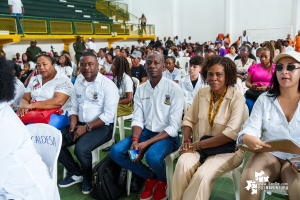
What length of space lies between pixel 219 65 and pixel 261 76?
1587mm

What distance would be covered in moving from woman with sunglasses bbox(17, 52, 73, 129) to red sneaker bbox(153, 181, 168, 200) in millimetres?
1247

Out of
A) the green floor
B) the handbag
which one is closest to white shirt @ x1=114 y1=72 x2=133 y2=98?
the handbag

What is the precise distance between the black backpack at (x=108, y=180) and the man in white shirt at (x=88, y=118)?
202mm

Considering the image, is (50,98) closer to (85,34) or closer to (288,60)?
(288,60)

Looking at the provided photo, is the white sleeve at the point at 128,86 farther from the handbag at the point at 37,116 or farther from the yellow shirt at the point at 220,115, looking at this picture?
the yellow shirt at the point at 220,115

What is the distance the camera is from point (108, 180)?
6.88ft

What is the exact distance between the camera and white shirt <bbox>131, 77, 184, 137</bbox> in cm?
212

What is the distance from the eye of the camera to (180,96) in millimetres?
2156

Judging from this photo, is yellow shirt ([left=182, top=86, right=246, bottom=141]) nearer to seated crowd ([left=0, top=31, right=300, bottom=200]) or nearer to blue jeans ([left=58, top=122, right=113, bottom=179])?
seated crowd ([left=0, top=31, right=300, bottom=200])

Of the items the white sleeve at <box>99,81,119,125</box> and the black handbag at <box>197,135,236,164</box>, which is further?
the white sleeve at <box>99,81,119,125</box>

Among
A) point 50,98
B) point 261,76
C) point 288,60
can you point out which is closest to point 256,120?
point 288,60

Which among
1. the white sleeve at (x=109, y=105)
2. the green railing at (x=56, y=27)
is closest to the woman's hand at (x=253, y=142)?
the white sleeve at (x=109, y=105)

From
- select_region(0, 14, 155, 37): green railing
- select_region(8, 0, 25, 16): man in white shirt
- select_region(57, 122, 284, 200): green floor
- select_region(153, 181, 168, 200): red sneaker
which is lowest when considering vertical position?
select_region(57, 122, 284, 200): green floor

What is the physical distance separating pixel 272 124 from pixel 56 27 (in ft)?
35.5
